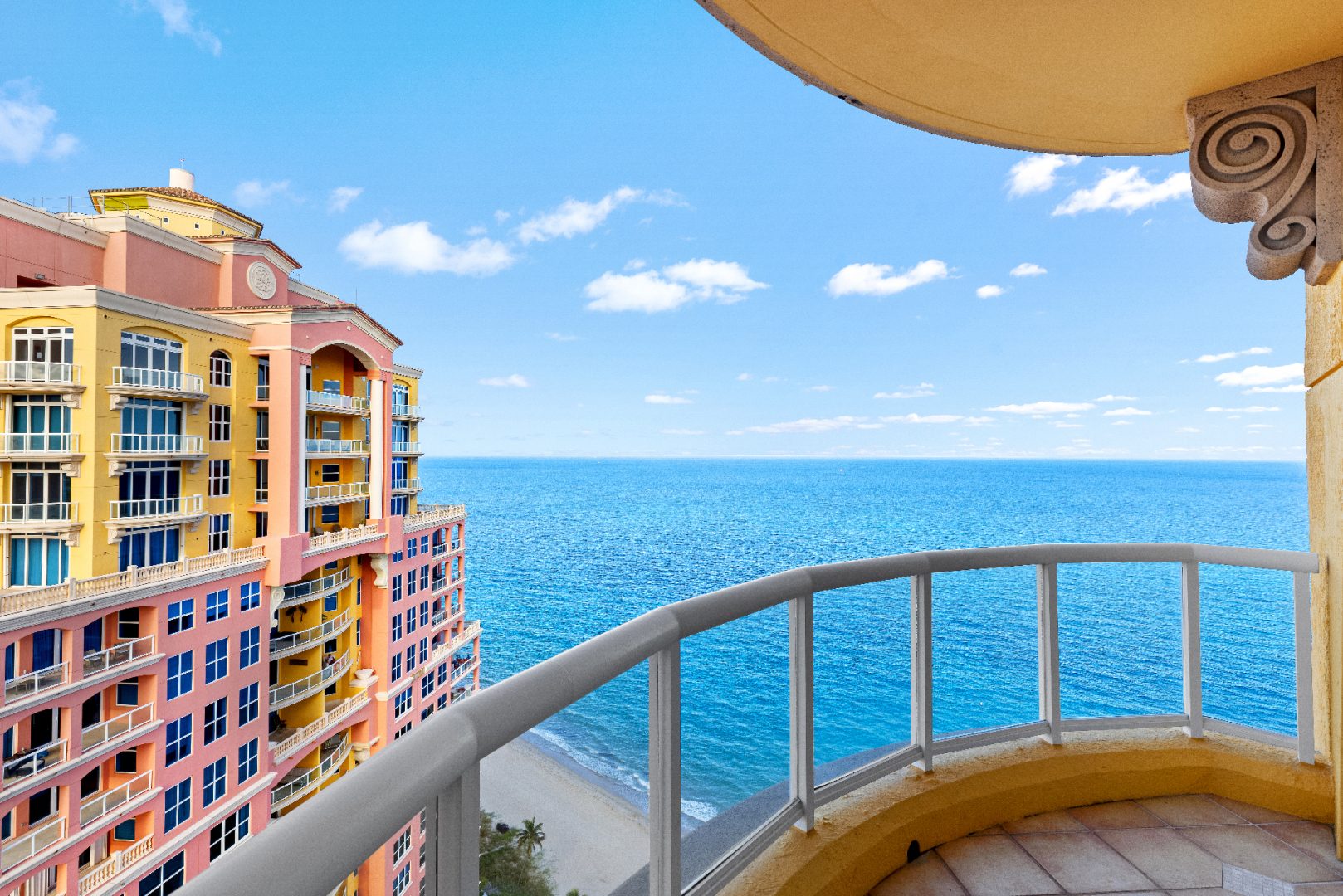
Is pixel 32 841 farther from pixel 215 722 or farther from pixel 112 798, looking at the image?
pixel 215 722

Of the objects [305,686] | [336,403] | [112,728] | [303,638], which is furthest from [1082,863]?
[305,686]

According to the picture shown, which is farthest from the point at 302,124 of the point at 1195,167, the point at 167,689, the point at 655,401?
the point at 1195,167

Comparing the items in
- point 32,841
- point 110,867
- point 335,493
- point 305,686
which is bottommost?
point 110,867

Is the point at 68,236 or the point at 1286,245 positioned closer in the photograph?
the point at 1286,245

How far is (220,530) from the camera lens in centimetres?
1758

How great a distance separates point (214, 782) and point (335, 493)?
8.52 meters

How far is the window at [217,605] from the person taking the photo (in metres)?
15.7

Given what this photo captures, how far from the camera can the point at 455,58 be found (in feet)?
347

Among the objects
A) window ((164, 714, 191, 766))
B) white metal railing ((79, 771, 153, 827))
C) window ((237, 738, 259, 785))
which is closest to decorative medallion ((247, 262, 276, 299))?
window ((164, 714, 191, 766))

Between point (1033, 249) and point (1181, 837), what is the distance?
388 feet

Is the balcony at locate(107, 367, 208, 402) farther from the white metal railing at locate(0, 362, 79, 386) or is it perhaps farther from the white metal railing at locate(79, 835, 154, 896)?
the white metal railing at locate(79, 835, 154, 896)

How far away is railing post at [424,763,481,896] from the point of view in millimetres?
670

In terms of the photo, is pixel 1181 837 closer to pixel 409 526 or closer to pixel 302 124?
pixel 409 526

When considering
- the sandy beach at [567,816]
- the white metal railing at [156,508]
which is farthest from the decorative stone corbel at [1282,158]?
the white metal railing at [156,508]
